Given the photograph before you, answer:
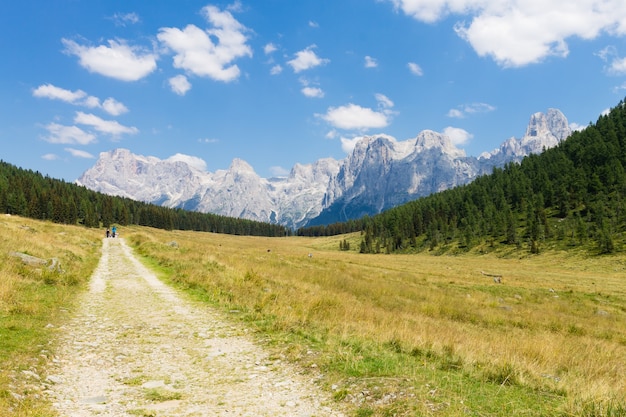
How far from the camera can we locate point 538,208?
4343 inches

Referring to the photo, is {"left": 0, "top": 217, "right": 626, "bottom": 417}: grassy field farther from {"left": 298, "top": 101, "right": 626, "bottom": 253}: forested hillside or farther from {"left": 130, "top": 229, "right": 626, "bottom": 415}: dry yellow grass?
{"left": 298, "top": 101, "right": 626, "bottom": 253}: forested hillside

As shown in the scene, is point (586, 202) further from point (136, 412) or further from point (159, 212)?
point (159, 212)

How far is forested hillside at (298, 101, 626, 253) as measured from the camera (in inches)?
3718

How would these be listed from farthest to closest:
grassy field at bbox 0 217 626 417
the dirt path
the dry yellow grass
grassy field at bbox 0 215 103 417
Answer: the dry yellow grass → the dirt path → grassy field at bbox 0 215 103 417 → grassy field at bbox 0 217 626 417

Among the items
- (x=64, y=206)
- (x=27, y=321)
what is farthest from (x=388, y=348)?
(x=64, y=206)

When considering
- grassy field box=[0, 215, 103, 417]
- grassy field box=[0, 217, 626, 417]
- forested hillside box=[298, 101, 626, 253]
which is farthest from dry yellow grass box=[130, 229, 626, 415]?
forested hillside box=[298, 101, 626, 253]

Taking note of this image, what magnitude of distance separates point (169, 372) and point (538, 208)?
128m

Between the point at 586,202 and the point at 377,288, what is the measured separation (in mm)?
114307

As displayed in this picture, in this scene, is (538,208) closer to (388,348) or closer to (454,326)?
(454,326)

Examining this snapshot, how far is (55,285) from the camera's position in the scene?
1675cm

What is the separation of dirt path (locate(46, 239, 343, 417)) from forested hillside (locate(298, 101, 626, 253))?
95.1 metres

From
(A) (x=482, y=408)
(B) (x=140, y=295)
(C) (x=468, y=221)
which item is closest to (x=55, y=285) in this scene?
(B) (x=140, y=295)

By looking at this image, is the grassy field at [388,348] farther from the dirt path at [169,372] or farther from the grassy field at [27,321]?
the dirt path at [169,372]

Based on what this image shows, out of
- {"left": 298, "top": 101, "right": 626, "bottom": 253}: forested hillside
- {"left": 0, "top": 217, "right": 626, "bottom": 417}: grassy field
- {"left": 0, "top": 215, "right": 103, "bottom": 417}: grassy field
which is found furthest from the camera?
{"left": 298, "top": 101, "right": 626, "bottom": 253}: forested hillside
